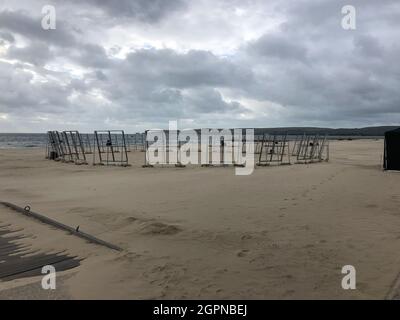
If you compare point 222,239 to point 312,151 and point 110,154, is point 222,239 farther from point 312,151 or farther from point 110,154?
point 110,154

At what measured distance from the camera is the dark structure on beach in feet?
56.2

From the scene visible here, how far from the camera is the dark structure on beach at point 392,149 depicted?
56.2 ft

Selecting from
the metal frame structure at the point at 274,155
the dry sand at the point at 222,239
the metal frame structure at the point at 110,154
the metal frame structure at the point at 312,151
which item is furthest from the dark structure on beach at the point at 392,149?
the metal frame structure at the point at 110,154

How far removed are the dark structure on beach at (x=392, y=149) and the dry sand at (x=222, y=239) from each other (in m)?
4.54

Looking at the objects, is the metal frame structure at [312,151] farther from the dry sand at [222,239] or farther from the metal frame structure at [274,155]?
the dry sand at [222,239]

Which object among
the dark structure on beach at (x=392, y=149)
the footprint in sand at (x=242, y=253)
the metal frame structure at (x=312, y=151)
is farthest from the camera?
the metal frame structure at (x=312, y=151)

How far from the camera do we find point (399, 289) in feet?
15.3

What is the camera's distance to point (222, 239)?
276 inches

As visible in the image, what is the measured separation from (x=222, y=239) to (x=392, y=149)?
521 inches

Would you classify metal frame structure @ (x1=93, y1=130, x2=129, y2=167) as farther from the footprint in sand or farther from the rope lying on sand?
the footprint in sand

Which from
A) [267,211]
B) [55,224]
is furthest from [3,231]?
[267,211]

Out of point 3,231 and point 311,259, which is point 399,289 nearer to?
point 311,259

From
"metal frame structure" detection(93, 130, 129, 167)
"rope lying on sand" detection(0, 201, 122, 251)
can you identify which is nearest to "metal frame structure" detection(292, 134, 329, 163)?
"metal frame structure" detection(93, 130, 129, 167)
